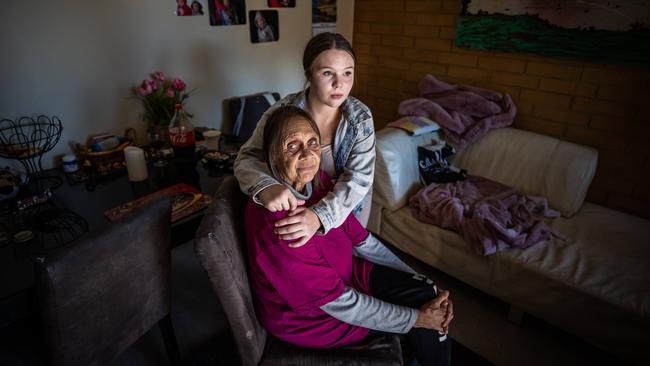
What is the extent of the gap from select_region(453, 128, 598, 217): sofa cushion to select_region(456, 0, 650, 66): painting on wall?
50cm

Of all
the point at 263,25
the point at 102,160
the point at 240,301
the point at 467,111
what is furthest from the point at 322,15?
the point at 240,301

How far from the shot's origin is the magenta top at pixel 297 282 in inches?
37.2

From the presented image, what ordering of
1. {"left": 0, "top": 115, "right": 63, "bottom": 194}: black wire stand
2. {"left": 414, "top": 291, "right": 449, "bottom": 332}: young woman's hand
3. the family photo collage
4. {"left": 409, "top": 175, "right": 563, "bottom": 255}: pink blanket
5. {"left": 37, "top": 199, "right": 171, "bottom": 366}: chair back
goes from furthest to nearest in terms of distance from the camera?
the family photo collage
{"left": 409, "top": 175, "right": 563, "bottom": 255}: pink blanket
{"left": 0, "top": 115, "right": 63, "bottom": 194}: black wire stand
{"left": 414, "top": 291, "right": 449, "bottom": 332}: young woman's hand
{"left": 37, "top": 199, "right": 171, "bottom": 366}: chair back

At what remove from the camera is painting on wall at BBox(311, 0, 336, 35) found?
2627 millimetres

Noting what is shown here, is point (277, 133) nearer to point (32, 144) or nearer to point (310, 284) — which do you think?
point (310, 284)

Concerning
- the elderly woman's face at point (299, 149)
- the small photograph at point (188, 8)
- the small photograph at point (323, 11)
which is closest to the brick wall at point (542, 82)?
the small photograph at point (323, 11)

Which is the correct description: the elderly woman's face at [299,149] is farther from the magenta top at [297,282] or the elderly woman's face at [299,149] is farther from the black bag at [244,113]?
the black bag at [244,113]

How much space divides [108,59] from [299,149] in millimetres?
1309

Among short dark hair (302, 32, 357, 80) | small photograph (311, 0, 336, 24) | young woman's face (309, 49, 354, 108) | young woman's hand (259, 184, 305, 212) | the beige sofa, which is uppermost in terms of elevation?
small photograph (311, 0, 336, 24)

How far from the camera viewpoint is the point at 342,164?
1300 mm

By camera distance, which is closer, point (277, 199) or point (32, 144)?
point (277, 199)

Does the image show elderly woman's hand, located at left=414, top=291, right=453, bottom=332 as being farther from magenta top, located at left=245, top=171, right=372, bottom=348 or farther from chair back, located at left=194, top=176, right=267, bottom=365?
chair back, located at left=194, top=176, right=267, bottom=365

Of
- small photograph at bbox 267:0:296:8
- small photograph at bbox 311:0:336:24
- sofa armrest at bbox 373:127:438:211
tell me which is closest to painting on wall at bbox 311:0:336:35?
small photograph at bbox 311:0:336:24

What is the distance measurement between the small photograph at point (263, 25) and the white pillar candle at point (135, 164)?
1.18 meters
